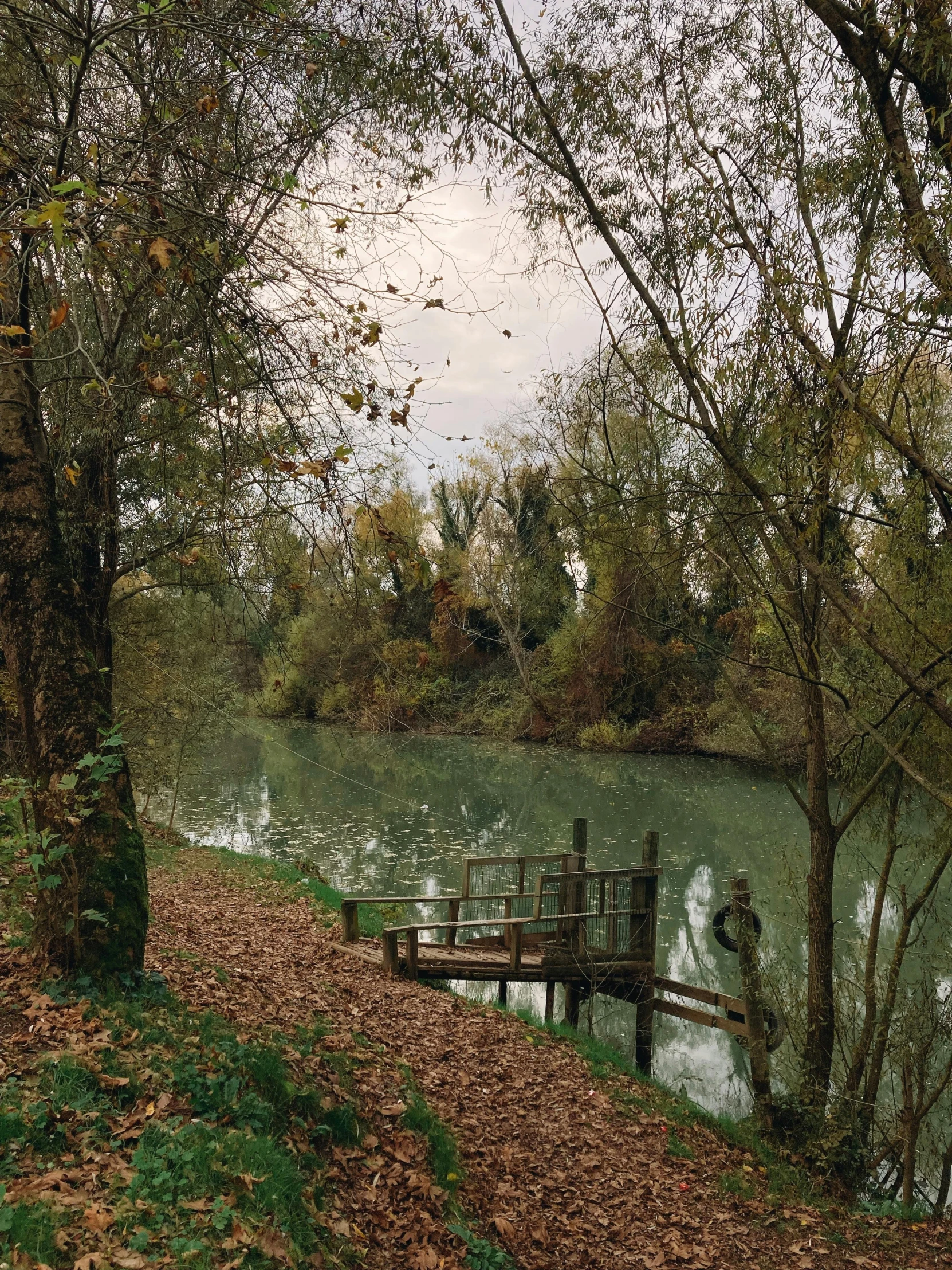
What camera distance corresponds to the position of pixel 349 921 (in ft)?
32.7

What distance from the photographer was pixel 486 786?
26.8 meters

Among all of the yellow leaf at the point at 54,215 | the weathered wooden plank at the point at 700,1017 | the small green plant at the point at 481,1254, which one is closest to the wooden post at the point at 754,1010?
the weathered wooden plank at the point at 700,1017

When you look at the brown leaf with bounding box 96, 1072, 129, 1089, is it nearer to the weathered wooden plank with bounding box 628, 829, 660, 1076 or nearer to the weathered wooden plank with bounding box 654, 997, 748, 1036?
the weathered wooden plank with bounding box 654, 997, 748, 1036

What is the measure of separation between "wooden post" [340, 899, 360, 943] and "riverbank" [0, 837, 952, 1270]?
0.74m

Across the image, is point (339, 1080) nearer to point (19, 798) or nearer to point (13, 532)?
point (19, 798)

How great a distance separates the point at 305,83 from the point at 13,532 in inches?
152

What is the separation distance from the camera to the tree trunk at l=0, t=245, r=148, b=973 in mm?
4672

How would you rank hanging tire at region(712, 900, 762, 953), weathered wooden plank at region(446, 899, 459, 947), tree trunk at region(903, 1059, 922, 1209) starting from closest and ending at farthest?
tree trunk at region(903, 1059, 922, 1209) → hanging tire at region(712, 900, 762, 953) → weathered wooden plank at region(446, 899, 459, 947)

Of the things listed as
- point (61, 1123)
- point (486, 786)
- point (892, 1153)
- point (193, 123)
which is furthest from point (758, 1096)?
point (486, 786)

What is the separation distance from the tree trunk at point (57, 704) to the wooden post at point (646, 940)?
652 cm

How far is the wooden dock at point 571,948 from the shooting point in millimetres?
9188

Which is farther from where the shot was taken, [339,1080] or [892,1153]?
[892,1153]

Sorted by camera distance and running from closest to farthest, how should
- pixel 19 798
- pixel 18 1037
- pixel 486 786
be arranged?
pixel 18 1037, pixel 19 798, pixel 486 786

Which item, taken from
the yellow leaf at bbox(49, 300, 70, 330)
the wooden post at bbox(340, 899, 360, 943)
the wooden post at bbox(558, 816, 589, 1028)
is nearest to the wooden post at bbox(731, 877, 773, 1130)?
the wooden post at bbox(558, 816, 589, 1028)
